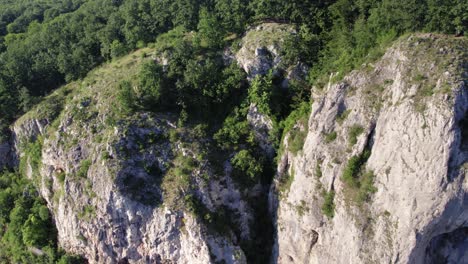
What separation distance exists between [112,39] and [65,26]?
14.0m

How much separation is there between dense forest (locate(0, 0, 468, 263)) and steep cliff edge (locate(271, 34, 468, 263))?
2975 mm

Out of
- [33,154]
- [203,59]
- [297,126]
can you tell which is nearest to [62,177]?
[33,154]

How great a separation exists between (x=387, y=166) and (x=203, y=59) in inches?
1023

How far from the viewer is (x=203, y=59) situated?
47.8 meters

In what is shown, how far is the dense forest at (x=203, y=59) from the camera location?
127 ft

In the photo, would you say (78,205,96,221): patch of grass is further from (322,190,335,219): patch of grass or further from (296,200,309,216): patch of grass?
(322,190,335,219): patch of grass

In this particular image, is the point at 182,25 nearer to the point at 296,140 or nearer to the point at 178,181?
the point at 178,181

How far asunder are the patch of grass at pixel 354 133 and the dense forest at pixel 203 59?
20.8 ft

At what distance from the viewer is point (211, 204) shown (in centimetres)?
3994

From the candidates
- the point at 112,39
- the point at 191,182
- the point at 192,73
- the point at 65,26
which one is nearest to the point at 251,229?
the point at 191,182

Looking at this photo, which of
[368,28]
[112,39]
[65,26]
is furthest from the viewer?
[65,26]

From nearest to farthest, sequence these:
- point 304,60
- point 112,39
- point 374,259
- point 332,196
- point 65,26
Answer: point 374,259
point 332,196
point 304,60
point 112,39
point 65,26

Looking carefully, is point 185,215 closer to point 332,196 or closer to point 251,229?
point 251,229

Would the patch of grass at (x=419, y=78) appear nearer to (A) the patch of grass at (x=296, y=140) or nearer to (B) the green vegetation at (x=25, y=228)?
(A) the patch of grass at (x=296, y=140)
